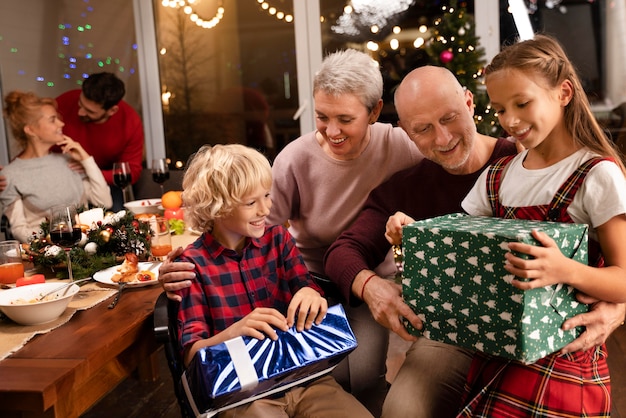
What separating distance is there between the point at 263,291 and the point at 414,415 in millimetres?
526

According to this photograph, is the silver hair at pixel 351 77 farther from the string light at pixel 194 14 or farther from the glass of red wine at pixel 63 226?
the string light at pixel 194 14

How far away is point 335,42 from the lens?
15.5 ft

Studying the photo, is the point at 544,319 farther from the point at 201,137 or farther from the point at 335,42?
the point at 201,137

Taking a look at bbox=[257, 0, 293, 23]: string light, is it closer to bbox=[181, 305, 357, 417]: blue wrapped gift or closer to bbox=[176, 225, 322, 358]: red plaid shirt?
bbox=[176, 225, 322, 358]: red plaid shirt

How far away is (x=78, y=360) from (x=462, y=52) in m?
3.47

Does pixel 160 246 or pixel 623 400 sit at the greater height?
pixel 160 246

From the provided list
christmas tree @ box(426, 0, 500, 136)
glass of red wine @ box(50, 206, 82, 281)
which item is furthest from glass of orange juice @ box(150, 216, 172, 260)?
christmas tree @ box(426, 0, 500, 136)

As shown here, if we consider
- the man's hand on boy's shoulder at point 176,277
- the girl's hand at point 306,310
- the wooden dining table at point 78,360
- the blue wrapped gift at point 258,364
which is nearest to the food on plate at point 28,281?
the wooden dining table at point 78,360

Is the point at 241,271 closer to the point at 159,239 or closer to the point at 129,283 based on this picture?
the point at 129,283

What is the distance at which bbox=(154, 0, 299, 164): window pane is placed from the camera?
191 inches

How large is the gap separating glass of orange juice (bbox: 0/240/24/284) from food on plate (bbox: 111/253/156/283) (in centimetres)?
30

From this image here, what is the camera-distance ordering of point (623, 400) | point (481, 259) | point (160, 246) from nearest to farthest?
point (481, 259) → point (160, 246) → point (623, 400)

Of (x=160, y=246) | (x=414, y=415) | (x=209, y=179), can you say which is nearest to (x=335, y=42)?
(x=160, y=246)

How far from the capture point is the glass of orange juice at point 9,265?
189cm
